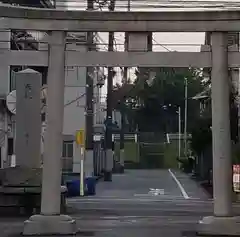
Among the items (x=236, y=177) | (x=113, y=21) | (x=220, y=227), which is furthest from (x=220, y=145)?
(x=236, y=177)

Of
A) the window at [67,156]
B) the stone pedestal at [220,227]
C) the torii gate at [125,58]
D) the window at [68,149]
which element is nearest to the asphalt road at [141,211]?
the stone pedestal at [220,227]

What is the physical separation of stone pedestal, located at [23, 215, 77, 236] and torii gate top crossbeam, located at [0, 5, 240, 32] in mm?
4117

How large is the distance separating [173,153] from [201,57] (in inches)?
2417

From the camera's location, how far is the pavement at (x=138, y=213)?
15586 millimetres

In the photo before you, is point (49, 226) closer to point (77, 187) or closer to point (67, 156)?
point (77, 187)

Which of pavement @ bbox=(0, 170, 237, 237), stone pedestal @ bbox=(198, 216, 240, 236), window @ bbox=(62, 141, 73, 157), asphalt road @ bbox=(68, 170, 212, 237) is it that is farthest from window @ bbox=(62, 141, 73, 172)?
stone pedestal @ bbox=(198, 216, 240, 236)

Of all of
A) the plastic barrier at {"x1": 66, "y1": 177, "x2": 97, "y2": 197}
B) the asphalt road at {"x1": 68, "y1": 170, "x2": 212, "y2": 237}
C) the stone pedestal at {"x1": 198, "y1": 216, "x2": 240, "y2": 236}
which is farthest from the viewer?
the plastic barrier at {"x1": 66, "y1": 177, "x2": 97, "y2": 197}

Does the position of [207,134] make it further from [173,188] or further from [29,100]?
[29,100]

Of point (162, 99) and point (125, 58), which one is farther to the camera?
point (162, 99)

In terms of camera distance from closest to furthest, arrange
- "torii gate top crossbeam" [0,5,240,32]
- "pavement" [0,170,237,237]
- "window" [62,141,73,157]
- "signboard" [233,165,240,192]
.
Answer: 1. "torii gate top crossbeam" [0,5,240,32]
2. "pavement" [0,170,237,237]
3. "signboard" [233,165,240,192]
4. "window" [62,141,73,157]

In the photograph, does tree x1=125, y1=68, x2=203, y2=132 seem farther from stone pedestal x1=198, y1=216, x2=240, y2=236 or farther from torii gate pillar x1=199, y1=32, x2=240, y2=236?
stone pedestal x1=198, y1=216, x2=240, y2=236

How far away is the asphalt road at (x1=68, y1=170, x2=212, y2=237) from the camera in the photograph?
51.8 ft

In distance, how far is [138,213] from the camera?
69.8 feet

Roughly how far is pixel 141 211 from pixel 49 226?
833 cm
